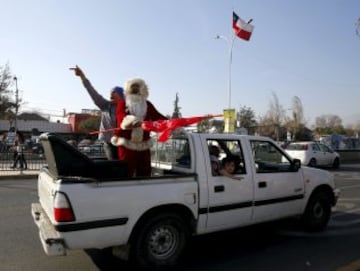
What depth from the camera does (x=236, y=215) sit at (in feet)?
18.6

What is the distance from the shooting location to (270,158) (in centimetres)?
682

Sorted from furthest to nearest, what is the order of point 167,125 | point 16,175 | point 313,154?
point 313,154, point 16,175, point 167,125

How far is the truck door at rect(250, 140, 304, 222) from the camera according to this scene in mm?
6027

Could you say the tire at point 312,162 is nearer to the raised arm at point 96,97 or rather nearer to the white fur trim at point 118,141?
the raised arm at point 96,97

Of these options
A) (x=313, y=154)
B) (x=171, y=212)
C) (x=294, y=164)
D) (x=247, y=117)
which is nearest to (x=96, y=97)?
(x=171, y=212)

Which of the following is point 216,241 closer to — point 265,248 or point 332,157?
point 265,248

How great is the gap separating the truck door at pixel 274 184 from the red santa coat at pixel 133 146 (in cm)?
165

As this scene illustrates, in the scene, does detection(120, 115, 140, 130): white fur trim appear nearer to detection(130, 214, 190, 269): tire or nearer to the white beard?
the white beard

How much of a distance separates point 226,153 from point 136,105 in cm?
161

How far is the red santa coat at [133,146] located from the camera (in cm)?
531

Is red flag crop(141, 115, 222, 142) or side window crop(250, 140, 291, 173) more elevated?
red flag crop(141, 115, 222, 142)

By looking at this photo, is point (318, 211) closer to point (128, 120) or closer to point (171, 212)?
point (171, 212)

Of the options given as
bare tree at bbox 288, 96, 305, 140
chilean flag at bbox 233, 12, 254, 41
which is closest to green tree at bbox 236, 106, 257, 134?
bare tree at bbox 288, 96, 305, 140

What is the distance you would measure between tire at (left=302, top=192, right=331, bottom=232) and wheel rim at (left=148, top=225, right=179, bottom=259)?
2.79m
